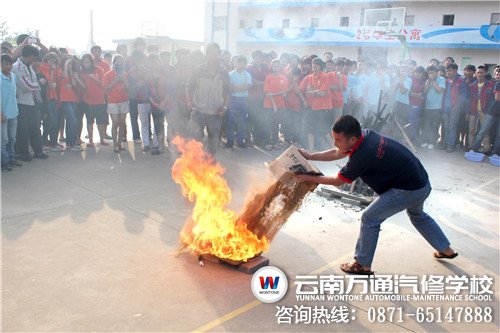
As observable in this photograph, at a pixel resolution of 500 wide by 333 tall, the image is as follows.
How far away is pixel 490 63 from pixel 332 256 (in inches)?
1124

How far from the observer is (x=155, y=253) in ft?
14.7

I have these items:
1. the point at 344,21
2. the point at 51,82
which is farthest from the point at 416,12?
the point at 51,82

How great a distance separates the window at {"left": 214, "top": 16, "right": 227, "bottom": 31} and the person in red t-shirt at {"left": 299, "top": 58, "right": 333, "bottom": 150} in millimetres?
30003

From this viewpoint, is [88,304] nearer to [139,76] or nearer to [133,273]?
[133,273]

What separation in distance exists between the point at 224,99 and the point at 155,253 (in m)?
3.59

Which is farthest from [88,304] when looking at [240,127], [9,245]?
[240,127]

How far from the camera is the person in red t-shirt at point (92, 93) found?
27.7 feet

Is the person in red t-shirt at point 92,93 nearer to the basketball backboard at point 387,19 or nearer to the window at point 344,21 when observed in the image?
the basketball backboard at point 387,19

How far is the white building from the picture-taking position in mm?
26984

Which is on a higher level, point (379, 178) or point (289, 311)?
point (379, 178)

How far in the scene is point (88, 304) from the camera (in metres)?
3.51

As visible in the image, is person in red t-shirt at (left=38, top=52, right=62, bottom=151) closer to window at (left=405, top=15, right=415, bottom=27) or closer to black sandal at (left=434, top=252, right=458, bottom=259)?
black sandal at (left=434, top=252, right=458, bottom=259)

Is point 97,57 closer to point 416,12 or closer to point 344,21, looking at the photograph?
point 344,21

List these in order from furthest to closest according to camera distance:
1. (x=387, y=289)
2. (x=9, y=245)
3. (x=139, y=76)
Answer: (x=139, y=76) → (x=9, y=245) → (x=387, y=289)
